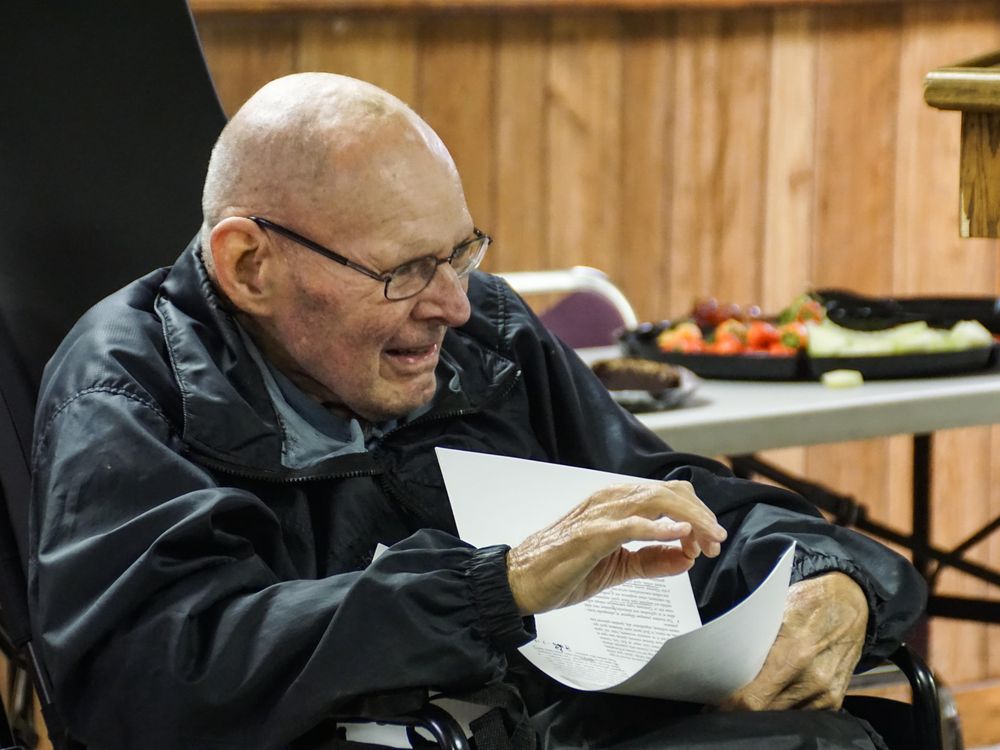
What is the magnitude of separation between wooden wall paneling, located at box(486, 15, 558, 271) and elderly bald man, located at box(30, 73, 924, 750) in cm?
160

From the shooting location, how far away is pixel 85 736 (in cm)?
116

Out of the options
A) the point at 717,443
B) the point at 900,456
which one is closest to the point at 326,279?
the point at 717,443

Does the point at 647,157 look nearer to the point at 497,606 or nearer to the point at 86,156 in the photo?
the point at 86,156

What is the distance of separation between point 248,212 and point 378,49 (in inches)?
67.1

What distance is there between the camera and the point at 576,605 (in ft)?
4.33

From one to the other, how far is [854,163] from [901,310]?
3.63 feet

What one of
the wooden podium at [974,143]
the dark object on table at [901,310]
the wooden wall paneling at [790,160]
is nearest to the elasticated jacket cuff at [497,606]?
the wooden podium at [974,143]

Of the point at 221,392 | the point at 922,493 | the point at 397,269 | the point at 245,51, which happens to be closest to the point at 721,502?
the point at 397,269

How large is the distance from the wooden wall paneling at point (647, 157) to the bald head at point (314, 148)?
1.92 meters

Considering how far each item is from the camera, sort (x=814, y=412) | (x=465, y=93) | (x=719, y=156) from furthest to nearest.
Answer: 1. (x=719, y=156)
2. (x=465, y=93)
3. (x=814, y=412)

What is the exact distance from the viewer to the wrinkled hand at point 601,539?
1.09 metres

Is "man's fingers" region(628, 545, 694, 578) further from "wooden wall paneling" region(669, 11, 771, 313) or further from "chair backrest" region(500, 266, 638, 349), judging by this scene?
"wooden wall paneling" region(669, 11, 771, 313)

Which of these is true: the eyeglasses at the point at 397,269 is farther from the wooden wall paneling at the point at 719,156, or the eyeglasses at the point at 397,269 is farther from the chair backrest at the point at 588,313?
the wooden wall paneling at the point at 719,156

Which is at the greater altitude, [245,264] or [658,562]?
[245,264]
